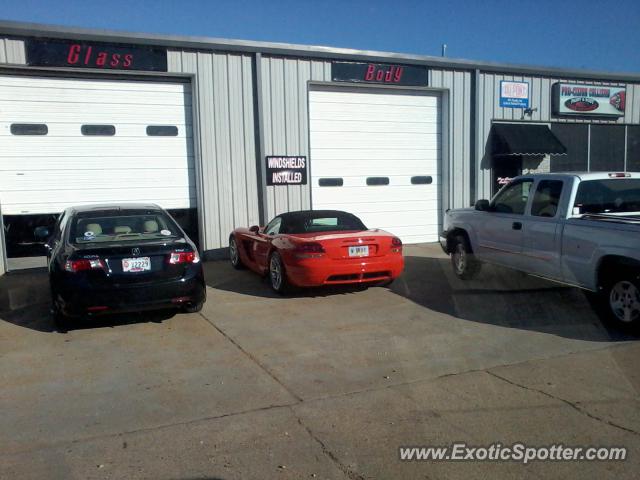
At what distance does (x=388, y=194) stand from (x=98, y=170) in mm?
6418

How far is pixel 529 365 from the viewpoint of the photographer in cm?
519

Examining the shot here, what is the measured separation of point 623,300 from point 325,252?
3529mm

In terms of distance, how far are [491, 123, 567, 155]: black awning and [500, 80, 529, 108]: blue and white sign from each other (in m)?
0.50

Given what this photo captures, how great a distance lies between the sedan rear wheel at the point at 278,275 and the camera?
8.05 meters

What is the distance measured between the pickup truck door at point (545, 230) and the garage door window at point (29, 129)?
841 cm

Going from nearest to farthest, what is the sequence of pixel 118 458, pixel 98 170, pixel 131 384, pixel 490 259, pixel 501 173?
1. pixel 118 458
2. pixel 131 384
3. pixel 490 259
4. pixel 98 170
5. pixel 501 173

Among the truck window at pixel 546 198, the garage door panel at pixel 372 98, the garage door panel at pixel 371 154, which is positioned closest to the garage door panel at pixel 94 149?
the garage door panel at pixel 371 154

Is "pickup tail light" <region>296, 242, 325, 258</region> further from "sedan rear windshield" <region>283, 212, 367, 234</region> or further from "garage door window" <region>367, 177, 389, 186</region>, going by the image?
"garage door window" <region>367, 177, 389, 186</region>

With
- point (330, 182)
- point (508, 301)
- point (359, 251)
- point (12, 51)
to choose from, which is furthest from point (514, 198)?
point (12, 51)

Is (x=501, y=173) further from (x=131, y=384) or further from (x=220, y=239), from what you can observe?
(x=131, y=384)

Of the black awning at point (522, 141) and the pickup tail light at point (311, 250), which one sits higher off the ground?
the black awning at point (522, 141)

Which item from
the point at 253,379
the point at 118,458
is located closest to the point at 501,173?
the point at 253,379

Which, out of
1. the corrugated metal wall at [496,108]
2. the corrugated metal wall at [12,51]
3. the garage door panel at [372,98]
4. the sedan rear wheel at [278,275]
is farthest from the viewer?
the corrugated metal wall at [496,108]

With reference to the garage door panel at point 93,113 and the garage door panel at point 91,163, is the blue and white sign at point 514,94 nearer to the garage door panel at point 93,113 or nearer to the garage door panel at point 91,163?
the garage door panel at point 93,113
